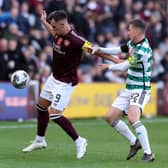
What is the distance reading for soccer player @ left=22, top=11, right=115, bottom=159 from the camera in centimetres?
1141

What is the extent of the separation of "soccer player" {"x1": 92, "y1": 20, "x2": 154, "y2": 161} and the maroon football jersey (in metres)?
0.39

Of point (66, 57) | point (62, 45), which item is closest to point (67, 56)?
point (66, 57)

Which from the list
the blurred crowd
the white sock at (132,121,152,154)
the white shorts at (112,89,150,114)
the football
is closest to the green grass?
the white sock at (132,121,152,154)

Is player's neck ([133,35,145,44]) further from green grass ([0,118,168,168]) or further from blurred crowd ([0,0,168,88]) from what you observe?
blurred crowd ([0,0,168,88])

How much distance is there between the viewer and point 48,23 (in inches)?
479

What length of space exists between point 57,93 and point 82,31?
38.5ft

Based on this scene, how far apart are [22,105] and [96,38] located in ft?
17.5

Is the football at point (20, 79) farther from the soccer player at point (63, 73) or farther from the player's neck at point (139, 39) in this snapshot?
the player's neck at point (139, 39)

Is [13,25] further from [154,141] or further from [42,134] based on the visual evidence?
[42,134]

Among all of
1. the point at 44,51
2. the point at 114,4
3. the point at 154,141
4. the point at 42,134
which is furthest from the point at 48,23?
the point at 114,4

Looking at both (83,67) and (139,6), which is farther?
(139,6)

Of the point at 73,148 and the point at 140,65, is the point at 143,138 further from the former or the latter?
the point at 73,148

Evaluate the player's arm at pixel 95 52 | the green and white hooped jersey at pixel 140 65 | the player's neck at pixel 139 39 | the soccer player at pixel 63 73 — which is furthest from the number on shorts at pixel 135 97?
the player's neck at pixel 139 39

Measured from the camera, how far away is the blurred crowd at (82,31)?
66.0 ft
